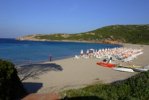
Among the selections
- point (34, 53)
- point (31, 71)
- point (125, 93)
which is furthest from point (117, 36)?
point (125, 93)

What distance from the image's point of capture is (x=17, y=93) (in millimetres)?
10352

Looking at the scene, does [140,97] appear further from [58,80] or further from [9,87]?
[58,80]

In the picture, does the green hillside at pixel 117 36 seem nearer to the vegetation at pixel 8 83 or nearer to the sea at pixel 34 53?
the sea at pixel 34 53

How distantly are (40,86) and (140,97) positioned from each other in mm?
9817

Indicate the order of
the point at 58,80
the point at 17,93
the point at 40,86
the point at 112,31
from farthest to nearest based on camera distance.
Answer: the point at 112,31 → the point at 58,80 → the point at 40,86 → the point at 17,93

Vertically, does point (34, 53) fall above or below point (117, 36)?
above

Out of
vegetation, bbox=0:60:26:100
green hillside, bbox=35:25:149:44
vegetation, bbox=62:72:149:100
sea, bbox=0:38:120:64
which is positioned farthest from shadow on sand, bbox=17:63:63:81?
green hillside, bbox=35:25:149:44

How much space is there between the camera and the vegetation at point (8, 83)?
922cm

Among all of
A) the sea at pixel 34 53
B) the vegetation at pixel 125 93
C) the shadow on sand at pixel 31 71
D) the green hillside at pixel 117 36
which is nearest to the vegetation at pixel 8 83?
the vegetation at pixel 125 93

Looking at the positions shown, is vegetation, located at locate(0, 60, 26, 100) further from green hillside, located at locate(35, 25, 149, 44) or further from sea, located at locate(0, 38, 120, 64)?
green hillside, located at locate(35, 25, 149, 44)

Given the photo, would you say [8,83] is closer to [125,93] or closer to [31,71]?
[125,93]

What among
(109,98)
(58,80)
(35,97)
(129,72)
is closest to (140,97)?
(109,98)

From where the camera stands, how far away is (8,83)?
9.66 metres

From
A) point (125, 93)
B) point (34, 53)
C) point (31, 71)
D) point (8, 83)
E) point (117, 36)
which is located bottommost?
point (117, 36)
